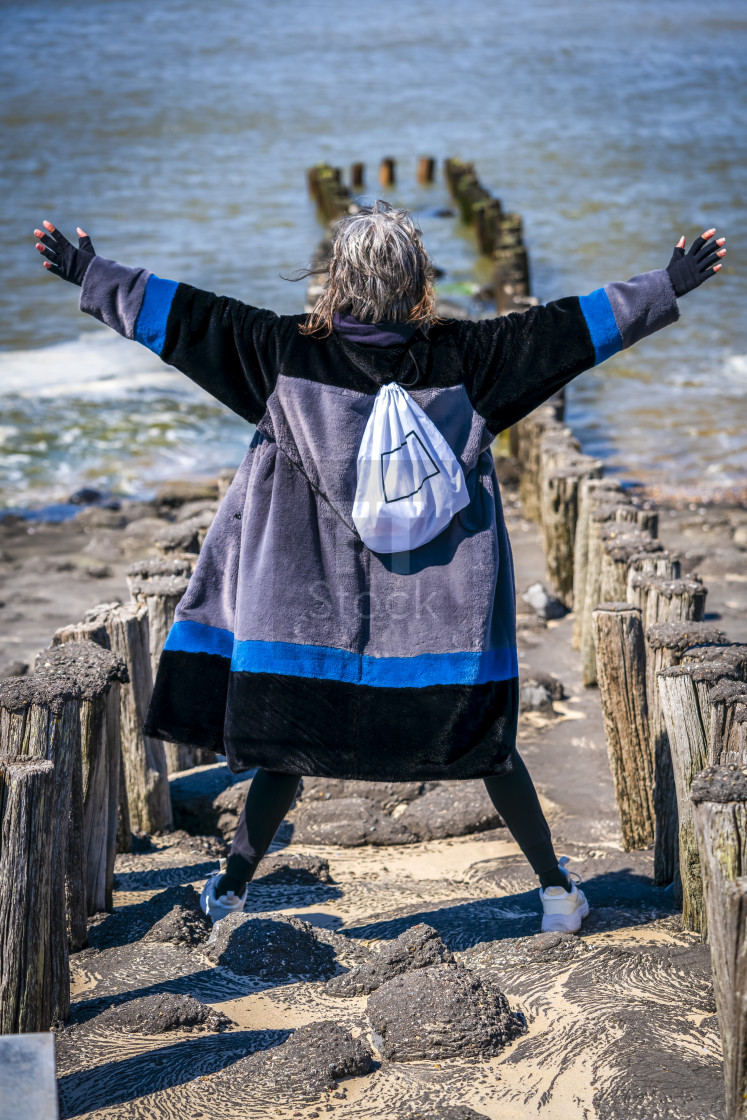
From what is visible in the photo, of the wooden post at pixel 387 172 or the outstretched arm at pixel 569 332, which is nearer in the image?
the outstretched arm at pixel 569 332

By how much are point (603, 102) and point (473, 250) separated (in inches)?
726

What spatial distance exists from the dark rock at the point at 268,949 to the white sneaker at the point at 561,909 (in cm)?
59

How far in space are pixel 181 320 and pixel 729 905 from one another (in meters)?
1.86

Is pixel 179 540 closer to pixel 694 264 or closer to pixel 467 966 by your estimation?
pixel 467 966

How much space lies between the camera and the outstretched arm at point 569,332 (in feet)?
9.67

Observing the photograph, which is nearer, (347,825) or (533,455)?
(347,825)

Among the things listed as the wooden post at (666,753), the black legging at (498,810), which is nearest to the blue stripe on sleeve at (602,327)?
the wooden post at (666,753)

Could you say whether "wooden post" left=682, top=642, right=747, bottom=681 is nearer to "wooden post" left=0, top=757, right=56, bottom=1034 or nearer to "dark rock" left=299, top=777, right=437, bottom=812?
"dark rock" left=299, top=777, right=437, bottom=812

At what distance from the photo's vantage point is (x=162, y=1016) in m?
2.67

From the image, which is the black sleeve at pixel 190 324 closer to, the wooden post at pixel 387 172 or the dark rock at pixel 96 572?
the dark rock at pixel 96 572

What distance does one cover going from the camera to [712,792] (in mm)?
2334

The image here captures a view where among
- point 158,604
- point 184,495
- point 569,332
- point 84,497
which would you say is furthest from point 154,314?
point 84,497

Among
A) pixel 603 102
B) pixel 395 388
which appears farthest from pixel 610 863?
pixel 603 102

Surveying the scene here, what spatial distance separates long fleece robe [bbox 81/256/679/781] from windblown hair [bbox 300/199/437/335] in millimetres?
76
